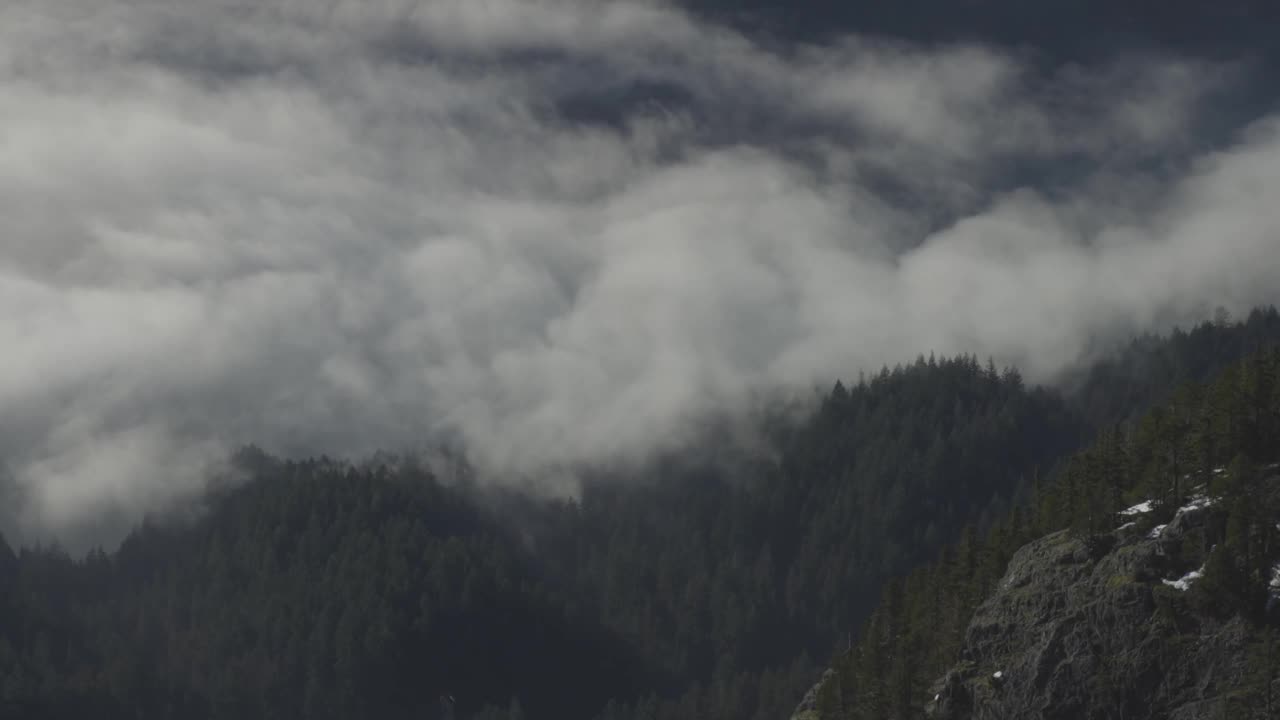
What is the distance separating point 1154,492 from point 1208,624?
59.7ft

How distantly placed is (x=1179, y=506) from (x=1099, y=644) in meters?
16.4

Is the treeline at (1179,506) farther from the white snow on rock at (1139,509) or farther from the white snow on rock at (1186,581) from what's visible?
the white snow on rock at (1186,581)

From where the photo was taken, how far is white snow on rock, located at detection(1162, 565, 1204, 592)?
155500 mm

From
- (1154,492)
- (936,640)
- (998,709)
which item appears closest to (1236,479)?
(1154,492)

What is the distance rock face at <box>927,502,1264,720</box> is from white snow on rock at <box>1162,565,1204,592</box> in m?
0.50

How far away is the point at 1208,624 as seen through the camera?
6014 inches

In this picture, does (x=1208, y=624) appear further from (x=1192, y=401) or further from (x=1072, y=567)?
(x=1192, y=401)

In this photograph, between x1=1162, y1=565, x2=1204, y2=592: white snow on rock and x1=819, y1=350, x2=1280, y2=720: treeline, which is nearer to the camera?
x1=819, y1=350, x2=1280, y2=720: treeline

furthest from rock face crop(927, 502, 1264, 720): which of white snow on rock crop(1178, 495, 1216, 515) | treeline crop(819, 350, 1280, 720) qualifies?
treeline crop(819, 350, 1280, 720)

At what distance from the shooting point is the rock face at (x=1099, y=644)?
152 m

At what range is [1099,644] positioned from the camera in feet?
524

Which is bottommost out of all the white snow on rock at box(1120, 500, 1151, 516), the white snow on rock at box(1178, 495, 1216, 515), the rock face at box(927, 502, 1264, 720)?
the rock face at box(927, 502, 1264, 720)

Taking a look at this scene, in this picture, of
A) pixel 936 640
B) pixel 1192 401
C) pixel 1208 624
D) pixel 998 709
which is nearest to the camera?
pixel 1208 624

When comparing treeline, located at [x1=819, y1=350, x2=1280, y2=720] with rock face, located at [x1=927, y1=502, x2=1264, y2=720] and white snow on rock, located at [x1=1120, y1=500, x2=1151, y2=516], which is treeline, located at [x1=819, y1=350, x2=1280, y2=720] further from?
rock face, located at [x1=927, y1=502, x2=1264, y2=720]
